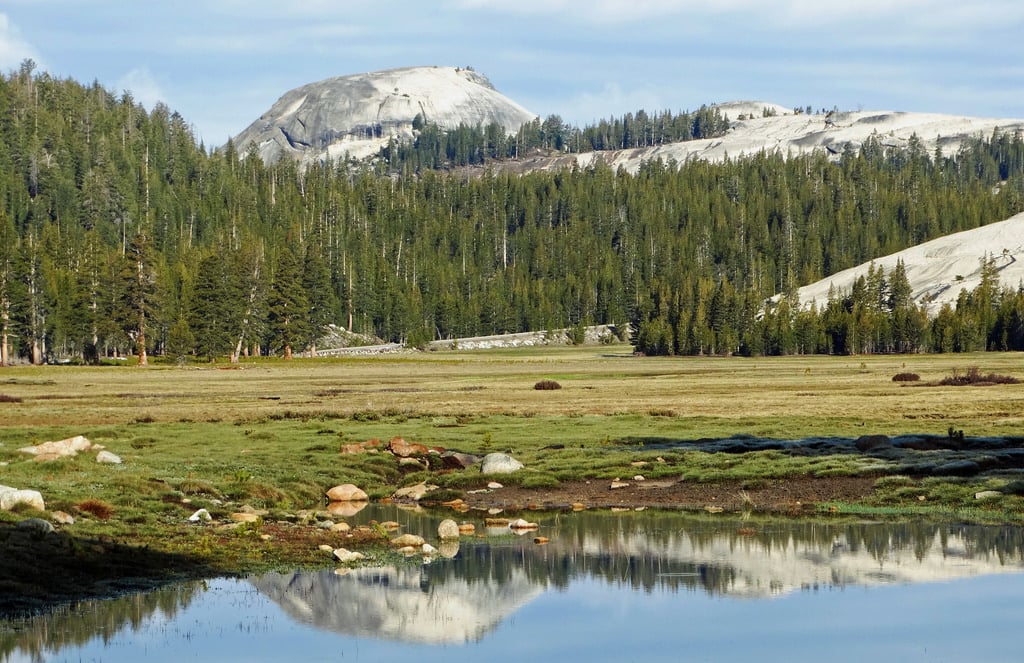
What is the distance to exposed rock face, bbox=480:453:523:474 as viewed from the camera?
45.6 m

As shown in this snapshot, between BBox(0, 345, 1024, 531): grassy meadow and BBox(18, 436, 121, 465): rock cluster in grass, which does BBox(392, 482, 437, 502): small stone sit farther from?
BBox(18, 436, 121, 465): rock cluster in grass

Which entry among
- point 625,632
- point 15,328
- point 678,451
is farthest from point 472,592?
point 15,328

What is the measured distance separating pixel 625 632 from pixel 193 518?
1567 centimetres

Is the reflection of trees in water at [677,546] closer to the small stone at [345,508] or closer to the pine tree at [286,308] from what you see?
the small stone at [345,508]

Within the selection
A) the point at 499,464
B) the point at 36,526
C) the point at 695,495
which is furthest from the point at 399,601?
the point at 499,464

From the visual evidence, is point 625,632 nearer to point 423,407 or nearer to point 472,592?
point 472,592

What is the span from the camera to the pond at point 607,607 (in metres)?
22.3

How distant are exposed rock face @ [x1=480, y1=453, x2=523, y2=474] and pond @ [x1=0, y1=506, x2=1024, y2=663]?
11859 mm

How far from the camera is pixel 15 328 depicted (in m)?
151

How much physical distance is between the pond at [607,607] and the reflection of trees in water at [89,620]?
0.05 m

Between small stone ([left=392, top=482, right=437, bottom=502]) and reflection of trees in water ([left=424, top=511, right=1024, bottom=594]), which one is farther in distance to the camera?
small stone ([left=392, top=482, right=437, bottom=502])

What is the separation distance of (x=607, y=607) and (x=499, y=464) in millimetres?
20078

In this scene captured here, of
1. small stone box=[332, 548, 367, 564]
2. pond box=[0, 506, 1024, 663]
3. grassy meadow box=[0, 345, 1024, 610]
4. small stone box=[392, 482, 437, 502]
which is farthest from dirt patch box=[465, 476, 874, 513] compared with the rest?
small stone box=[332, 548, 367, 564]

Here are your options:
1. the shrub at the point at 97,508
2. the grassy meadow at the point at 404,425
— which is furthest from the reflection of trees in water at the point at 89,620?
the shrub at the point at 97,508
